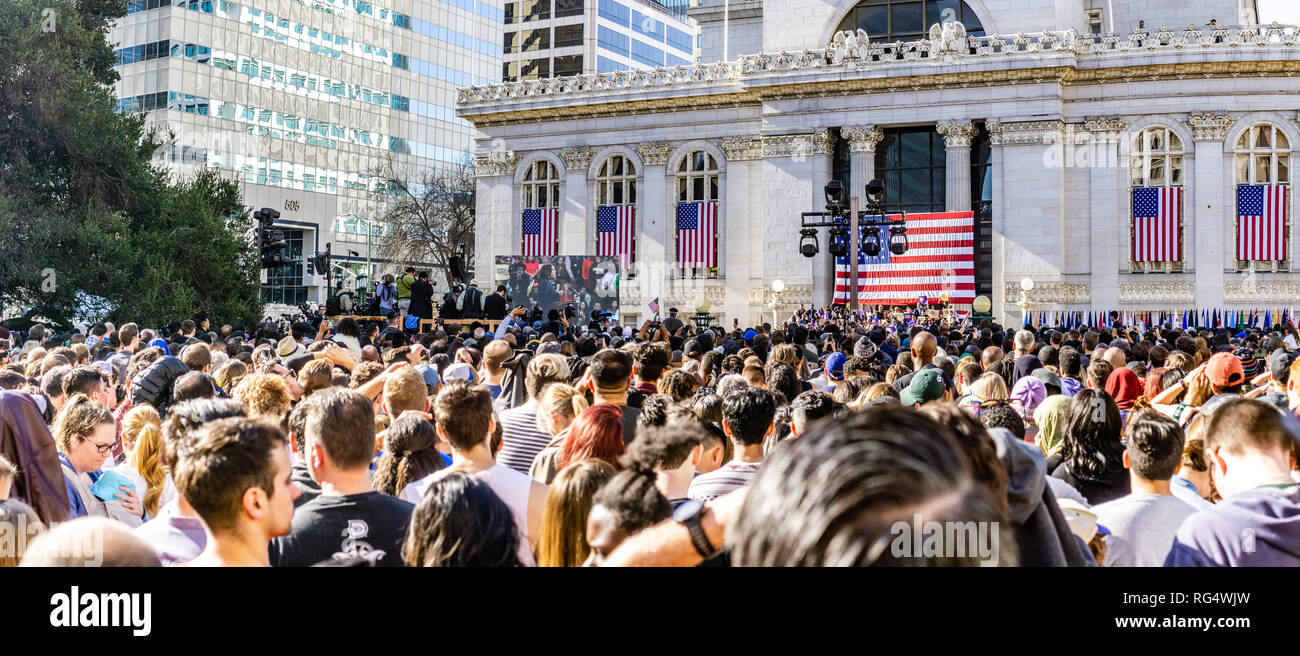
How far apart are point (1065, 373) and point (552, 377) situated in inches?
282

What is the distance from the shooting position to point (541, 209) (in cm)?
4672

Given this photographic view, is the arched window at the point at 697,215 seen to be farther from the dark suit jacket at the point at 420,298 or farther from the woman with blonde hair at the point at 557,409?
the woman with blonde hair at the point at 557,409

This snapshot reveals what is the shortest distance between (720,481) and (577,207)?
4018 centimetres

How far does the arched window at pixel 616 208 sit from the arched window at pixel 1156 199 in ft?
60.5

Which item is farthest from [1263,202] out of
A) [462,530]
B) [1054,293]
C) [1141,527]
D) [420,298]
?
[462,530]

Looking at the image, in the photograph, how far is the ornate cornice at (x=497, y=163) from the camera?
155 ft

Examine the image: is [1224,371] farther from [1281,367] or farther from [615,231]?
[615,231]

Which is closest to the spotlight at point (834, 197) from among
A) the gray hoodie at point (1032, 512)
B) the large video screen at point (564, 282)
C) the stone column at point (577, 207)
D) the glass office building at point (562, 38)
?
the large video screen at point (564, 282)

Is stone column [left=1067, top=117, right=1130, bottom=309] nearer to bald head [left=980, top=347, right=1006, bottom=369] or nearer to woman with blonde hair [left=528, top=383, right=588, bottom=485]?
bald head [left=980, top=347, right=1006, bottom=369]

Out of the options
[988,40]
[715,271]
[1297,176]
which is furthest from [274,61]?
[1297,176]

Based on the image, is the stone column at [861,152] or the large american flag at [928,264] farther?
the stone column at [861,152]

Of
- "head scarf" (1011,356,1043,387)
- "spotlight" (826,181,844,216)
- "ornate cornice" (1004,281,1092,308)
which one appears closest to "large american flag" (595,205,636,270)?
"ornate cornice" (1004,281,1092,308)

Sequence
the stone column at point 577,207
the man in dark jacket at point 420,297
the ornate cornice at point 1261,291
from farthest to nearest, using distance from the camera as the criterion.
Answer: the stone column at point 577,207, the ornate cornice at point 1261,291, the man in dark jacket at point 420,297
